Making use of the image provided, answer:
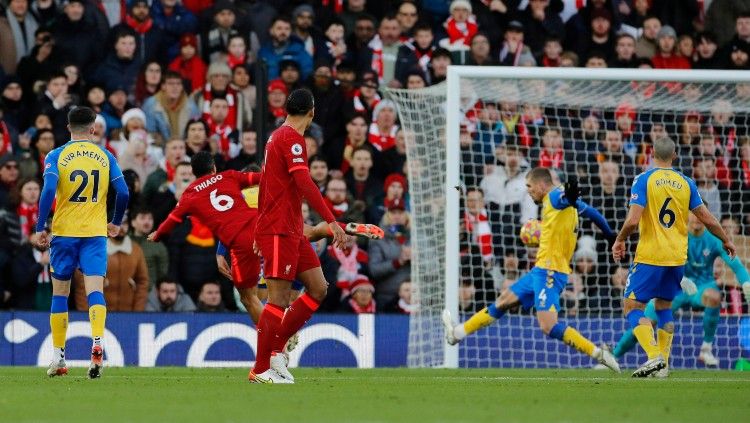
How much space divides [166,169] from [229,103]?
50.4 inches

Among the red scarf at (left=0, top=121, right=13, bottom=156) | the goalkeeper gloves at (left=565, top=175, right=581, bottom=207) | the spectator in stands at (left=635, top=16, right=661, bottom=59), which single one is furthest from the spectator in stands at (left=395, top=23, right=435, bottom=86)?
the goalkeeper gloves at (left=565, top=175, right=581, bottom=207)

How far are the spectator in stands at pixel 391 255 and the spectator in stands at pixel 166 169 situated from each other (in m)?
2.64

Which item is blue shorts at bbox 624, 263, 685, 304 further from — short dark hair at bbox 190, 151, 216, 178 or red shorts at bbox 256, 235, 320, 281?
short dark hair at bbox 190, 151, 216, 178

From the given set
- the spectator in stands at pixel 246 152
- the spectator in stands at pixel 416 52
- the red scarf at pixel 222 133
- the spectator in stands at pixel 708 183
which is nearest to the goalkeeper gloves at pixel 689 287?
the spectator in stands at pixel 708 183

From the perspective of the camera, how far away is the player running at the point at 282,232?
10.5m

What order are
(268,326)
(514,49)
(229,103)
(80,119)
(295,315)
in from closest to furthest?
1. (268,326)
2. (295,315)
3. (80,119)
4. (229,103)
5. (514,49)

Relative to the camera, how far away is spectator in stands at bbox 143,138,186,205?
56.1 feet

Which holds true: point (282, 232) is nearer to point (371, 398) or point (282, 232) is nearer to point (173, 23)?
point (371, 398)

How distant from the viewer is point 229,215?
13.3 m

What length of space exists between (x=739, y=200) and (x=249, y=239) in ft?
24.0

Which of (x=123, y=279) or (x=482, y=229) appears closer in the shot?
(x=123, y=279)

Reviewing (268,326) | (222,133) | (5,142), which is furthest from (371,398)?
(5,142)

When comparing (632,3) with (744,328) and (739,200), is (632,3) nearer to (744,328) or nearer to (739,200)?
(739,200)

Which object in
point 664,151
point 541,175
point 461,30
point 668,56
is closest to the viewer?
point 664,151
